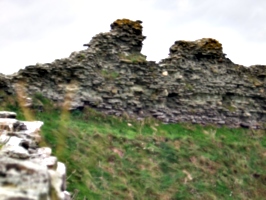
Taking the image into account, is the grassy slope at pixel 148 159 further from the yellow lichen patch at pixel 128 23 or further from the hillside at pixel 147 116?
the yellow lichen patch at pixel 128 23

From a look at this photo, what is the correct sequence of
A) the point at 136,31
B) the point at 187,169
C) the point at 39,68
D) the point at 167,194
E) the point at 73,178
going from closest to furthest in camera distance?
the point at 73,178
the point at 167,194
the point at 187,169
the point at 39,68
the point at 136,31

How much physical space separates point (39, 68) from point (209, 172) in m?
6.54

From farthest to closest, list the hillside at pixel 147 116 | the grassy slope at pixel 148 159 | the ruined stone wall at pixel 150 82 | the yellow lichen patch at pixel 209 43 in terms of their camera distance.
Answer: the yellow lichen patch at pixel 209 43
the ruined stone wall at pixel 150 82
the hillside at pixel 147 116
the grassy slope at pixel 148 159

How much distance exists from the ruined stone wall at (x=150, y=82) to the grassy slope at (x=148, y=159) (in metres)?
0.75

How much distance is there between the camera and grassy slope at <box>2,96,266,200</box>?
1205 centimetres

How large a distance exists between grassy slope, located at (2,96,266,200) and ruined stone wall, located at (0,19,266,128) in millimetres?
747

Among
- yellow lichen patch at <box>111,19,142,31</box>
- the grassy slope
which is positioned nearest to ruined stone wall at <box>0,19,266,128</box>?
yellow lichen patch at <box>111,19,142,31</box>

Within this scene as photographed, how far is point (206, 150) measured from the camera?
16.5 meters

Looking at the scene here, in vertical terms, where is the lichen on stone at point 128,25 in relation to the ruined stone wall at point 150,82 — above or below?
above

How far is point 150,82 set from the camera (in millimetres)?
18656

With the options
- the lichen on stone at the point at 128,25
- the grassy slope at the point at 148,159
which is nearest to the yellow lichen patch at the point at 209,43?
the lichen on stone at the point at 128,25

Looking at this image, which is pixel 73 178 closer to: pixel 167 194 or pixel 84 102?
pixel 167 194

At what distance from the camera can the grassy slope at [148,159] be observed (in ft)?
39.5

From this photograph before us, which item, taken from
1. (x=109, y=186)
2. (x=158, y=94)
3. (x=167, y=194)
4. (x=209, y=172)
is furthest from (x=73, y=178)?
(x=158, y=94)
